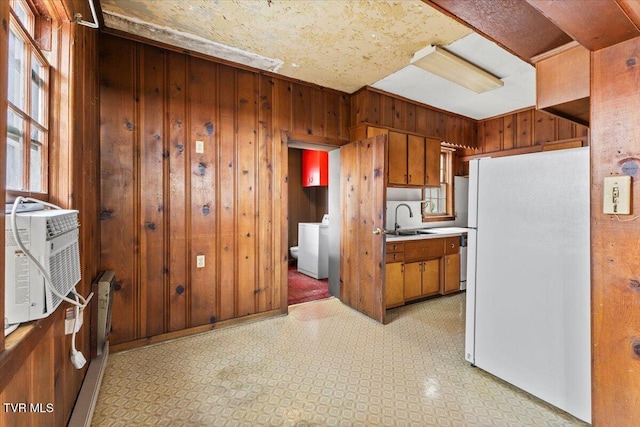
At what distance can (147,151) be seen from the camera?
250cm

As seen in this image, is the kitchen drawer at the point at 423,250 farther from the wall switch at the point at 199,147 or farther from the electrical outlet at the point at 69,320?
the electrical outlet at the point at 69,320

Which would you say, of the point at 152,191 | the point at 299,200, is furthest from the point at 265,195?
the point at 299,200

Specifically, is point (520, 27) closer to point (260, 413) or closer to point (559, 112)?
point (559, 112)

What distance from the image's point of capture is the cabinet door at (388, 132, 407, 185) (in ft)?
11.8

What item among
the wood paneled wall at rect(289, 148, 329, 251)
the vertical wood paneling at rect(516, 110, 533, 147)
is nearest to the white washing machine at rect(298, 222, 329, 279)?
the wood paneled wall at rect(289, 148, 329, 251)

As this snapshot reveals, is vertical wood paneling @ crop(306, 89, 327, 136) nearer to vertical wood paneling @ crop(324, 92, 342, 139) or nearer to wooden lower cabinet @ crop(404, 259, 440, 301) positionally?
vertical wood paneling @ crop(324, 92, 342, 139)

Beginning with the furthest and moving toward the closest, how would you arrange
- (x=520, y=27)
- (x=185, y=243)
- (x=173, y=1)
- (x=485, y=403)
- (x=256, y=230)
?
(x=256, y=230), (x=185, y=243), (x=173, y=1), (x=485, y=403), (x=520, y=27)

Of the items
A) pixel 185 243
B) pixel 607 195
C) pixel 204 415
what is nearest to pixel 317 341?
pixel 204 415

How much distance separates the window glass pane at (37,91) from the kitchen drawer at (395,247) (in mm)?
2923

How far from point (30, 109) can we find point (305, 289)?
3454 millimetres

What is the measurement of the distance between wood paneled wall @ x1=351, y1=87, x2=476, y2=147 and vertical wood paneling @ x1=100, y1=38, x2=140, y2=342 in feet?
7.64

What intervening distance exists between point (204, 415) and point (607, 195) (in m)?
2.26

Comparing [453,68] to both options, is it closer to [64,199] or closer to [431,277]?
[431,277]

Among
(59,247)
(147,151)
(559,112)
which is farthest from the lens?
(147,151)
